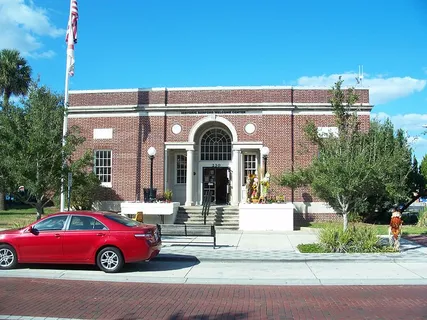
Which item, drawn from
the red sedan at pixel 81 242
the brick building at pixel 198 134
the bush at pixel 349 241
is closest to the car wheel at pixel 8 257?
the red sedan at pixel 81 242

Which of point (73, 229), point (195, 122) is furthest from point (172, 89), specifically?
point (73, 229)

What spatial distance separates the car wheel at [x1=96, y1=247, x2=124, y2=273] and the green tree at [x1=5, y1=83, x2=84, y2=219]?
5.14 meters

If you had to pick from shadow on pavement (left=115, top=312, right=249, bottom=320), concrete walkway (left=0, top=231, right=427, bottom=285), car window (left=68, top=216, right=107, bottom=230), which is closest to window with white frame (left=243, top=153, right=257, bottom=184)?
concrete walkway (left=0, top=231, right=427, bottom=285)

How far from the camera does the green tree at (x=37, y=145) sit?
13969 millimetres

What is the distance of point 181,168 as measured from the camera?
24.3 m

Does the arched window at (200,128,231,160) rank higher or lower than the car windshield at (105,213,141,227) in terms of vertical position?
higher

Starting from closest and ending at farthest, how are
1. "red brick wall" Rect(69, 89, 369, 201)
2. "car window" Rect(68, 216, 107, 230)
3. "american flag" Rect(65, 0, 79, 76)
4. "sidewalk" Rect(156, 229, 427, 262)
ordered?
1. "car window" Rect(68, 216, 107, 230)
2. "sidewalk" Rect(156, 229, 427, 262)
3. "american flag" Rect(65, 0, 79, 76)
4. "red brick wall" Rect(69, 89, 369, 201)

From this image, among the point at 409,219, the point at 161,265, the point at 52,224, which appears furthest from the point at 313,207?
the point at 52,224

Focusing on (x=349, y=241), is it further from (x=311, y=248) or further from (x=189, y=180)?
(x=189, y=180)

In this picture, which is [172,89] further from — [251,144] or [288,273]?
[288,273]

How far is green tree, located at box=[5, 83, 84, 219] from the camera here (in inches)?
550

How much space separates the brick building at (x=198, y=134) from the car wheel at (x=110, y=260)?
40.8 feet

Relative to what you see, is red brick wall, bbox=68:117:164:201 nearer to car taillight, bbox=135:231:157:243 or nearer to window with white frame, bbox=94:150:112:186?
window with white frame, bbox=94:150:112:186

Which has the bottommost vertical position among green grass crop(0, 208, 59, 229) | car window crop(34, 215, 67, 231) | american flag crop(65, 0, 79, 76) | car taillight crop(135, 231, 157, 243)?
green grass crop(0, 208, 59, 229)
